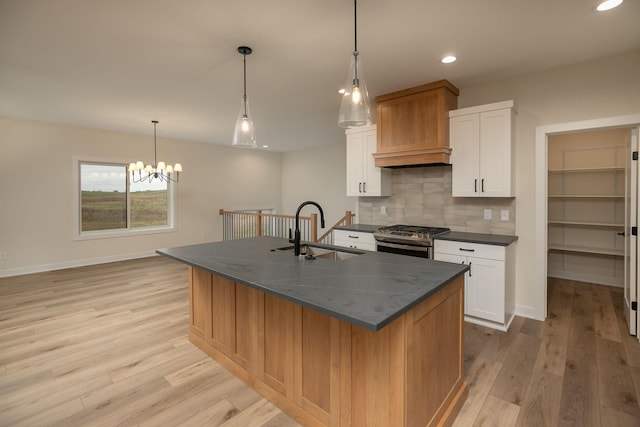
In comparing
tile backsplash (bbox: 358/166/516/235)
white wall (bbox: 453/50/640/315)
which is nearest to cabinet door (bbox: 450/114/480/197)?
tile backsplash (bbox: 358/166/516/235)

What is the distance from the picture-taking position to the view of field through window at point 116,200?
6.03 m

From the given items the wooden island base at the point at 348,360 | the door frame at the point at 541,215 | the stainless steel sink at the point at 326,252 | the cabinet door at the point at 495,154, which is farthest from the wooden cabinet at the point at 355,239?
the wooden island base at the point at 348,360

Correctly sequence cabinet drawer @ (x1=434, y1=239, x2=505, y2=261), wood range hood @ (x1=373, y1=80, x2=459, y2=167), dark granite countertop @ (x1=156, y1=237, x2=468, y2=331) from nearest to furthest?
1. dark granite countertop @ (x1=156, y1=237, x2=468, y2=331)
2. cabinet drawer @ (x1=434, y1=239, x2=505, y2=261)
3. wood range hood @ (x1=373, y1=80, x2=459, y2=167)

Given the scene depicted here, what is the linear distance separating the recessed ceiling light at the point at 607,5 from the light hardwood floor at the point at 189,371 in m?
2.64

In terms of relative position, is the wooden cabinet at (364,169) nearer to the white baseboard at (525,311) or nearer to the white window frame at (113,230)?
the white baseboard at (525,311)

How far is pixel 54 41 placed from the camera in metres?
2.63

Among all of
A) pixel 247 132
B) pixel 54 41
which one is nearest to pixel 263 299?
pixel 247 132

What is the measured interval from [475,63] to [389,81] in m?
0.87

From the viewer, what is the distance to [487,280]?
3174 mm

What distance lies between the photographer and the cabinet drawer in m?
3.09

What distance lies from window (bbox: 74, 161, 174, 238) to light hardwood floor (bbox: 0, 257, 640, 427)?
240cm

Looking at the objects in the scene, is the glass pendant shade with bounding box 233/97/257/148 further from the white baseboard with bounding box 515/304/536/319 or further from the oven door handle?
the white baseboard with bounding box 515/304/536/319

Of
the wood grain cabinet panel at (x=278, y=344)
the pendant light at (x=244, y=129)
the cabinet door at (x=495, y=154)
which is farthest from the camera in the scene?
the cabinet door at (x=495, y=154)

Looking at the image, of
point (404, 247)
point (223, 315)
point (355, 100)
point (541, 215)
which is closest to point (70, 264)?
point (223, 315)
